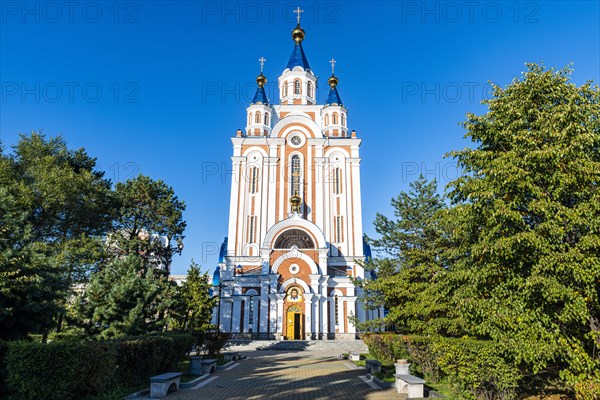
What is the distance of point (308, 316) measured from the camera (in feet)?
88.6

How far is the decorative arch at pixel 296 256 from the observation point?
27906 mm

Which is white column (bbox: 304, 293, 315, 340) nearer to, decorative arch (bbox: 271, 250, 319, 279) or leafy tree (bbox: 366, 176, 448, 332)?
decorative arch (bbox: 271, 250, 319, 279)

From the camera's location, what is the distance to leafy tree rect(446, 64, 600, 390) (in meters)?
6.92

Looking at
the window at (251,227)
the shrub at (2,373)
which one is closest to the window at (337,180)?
the window at (251,227)

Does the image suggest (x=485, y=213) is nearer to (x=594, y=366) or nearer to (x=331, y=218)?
(x=594, y=366)

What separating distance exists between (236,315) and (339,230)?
35.1ft

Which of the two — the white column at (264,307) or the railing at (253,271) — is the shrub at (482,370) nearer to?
the white column at (264,307)

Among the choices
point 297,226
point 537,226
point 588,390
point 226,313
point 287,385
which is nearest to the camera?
point 588,390

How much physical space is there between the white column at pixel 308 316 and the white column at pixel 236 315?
4826mm

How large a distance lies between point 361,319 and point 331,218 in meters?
8.46

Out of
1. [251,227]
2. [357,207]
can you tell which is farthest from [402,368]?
[251,227]

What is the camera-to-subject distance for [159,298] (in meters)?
17.1

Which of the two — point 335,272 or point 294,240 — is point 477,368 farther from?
point 294,240

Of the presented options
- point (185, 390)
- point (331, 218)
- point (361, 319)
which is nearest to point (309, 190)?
point (331, 218)
